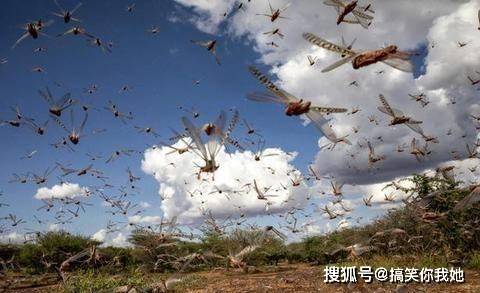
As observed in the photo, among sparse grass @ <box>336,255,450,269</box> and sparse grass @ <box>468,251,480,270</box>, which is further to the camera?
sparse grass @ <box>468,251,480,270</box>

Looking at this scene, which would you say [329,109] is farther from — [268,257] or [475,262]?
[268,257]

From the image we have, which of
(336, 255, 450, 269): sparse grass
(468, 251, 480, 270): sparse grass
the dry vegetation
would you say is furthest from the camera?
(468, 251, 480, 270): sparse grass

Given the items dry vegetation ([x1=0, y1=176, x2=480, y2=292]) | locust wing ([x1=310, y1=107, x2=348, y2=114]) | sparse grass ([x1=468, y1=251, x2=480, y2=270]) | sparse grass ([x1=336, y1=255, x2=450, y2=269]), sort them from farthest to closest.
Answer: sparse grass ([x1=468, y1=251, x2=480, y2=270]) → sparse grass ([x1=336, y1=255, x2=450, y2=269]) → dry vegetation ([x1=0, y1=176, x2=480, y2=292]) → locust wing ([x1=310, y1=107, x2=348, y2=114])

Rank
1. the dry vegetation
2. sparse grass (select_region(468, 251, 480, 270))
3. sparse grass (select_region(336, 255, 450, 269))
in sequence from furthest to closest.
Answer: sparse grass (select_region(468, 251, 480, 270)) < sparse grass (select_region(336, 255, 450, 269)) < the dry vegetation

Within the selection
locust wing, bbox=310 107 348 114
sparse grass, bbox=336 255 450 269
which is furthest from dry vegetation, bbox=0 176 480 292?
locust wing, bbox=310 107 348 114

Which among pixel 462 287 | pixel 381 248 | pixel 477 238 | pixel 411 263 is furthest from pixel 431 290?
pixel 381 248

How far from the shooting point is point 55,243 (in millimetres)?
38969

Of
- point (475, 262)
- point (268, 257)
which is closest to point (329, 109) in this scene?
point (475, 262)

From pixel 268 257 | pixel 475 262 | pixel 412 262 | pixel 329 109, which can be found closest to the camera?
pixel 329 109

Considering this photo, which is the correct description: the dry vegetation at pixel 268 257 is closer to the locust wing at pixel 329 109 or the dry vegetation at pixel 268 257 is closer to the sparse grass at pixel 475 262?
the sparse grass at pixel 475 262

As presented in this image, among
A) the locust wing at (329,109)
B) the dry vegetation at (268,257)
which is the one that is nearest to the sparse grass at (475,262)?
the dry vegetation at (268,257)

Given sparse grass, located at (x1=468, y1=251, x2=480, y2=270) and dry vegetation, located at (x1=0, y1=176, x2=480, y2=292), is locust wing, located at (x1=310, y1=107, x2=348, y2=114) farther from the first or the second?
sparse grass, located at (x1=468, y1=251, x2=480, y2=270)

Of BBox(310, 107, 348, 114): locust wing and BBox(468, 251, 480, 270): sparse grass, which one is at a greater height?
BBox(468, 251, 480, 270): sparse grass

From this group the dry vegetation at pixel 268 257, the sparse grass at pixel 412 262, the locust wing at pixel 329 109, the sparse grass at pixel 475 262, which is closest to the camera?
the locust wing at pixel 329 109
